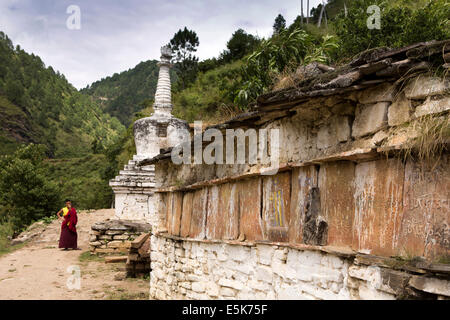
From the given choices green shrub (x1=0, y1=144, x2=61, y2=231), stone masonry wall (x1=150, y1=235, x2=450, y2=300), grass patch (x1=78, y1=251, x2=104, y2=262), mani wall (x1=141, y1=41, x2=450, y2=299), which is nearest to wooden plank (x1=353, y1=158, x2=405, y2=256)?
mani wall (x1=141, y1=41, x2=450, y2=299)

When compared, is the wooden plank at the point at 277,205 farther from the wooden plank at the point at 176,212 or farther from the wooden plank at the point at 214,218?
the wooden plank at the point at 176,212

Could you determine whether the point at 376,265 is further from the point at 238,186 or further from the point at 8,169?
the point at 8,169

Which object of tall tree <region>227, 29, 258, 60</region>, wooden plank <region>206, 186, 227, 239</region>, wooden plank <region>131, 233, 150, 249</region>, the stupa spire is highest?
tall tree <region>227, 29, 258, 60</region>

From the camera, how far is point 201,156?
545 centimetres

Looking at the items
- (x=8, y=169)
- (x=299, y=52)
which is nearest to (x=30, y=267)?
(x=299, y=52)

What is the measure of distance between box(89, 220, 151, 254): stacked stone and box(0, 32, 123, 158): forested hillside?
37191 millimetres

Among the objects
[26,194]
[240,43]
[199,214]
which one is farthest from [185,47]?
[199,214]

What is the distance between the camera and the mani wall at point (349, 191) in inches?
100

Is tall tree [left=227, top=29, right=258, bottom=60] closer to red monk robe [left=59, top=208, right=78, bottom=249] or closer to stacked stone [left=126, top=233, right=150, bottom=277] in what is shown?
red monk robe [left=59, top=208, right=78, bottom=249]

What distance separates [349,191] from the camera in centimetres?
309

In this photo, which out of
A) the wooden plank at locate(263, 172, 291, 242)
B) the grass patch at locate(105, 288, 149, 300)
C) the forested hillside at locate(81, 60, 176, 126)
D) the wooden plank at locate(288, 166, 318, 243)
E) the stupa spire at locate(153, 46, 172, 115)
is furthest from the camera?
the forested hillside at locate(81, 60, 176, 126)

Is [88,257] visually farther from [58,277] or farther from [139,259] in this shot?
[139,259]

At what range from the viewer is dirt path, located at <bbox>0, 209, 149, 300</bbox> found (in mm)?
6973

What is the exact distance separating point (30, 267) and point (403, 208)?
30.7ft
